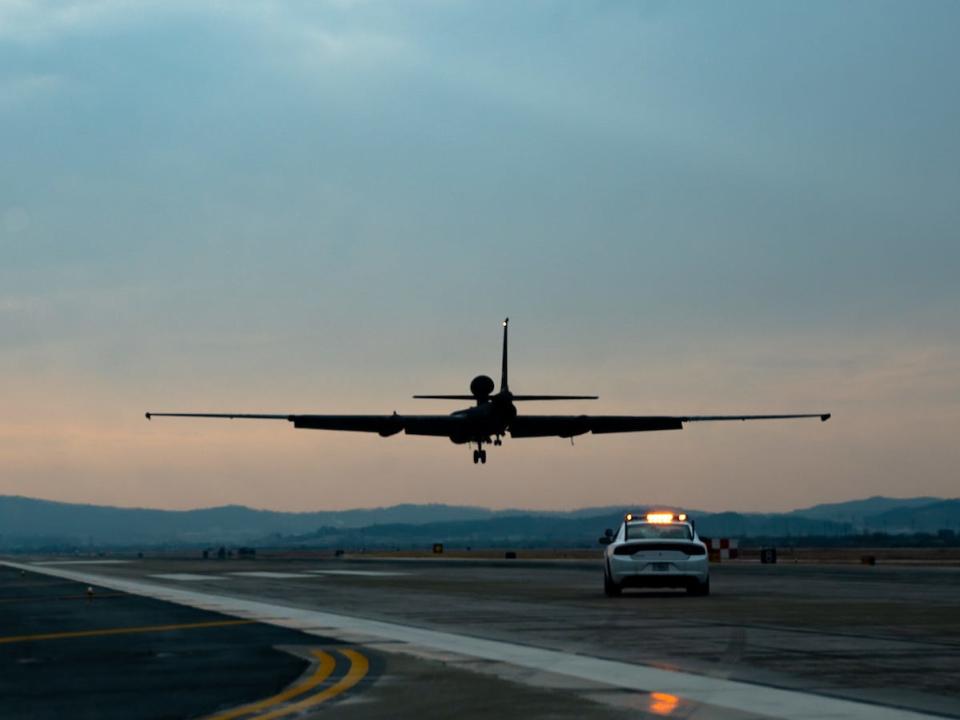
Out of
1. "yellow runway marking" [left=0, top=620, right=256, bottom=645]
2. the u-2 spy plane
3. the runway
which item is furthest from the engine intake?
"yellow runway marking" [left=0, top=620, right=256, bottom=645]

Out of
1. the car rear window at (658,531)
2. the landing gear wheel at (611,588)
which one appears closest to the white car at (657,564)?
the landing gear wheel at (611,588)

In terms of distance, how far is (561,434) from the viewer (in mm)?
68125

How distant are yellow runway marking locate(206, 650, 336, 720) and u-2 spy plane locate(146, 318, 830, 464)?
147ft

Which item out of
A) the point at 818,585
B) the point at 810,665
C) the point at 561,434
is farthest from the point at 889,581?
the point at 561,434

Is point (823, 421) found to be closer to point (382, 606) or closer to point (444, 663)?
point (382, 606)

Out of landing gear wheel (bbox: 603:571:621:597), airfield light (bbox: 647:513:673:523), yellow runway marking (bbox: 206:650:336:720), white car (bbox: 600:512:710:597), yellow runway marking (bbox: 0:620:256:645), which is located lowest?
yellow runway marking (bbox: 206:650:336:720)

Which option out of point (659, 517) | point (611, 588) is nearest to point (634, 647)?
point (611, 588)

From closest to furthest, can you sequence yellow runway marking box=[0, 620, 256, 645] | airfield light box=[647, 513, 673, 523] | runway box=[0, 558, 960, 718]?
runway box=[0, 558, 960, 718], yellow runway marking box=[0, 620, 256, 645], airfield light box=[647, 513, 673, 523]

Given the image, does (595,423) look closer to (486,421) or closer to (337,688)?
(486,421)

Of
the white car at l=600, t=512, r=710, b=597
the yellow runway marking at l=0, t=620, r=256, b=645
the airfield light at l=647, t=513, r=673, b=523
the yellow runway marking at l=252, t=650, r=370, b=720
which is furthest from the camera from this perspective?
the airfield light at l=647, t=513, r=673, b=523

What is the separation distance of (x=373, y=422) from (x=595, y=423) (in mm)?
10480

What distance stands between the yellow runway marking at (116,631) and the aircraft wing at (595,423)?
44.6m

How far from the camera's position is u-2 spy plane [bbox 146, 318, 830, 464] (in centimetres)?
6059

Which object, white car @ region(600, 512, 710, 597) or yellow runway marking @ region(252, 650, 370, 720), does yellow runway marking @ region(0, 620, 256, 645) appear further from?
white car @ region(600, 512, 710, 597)
